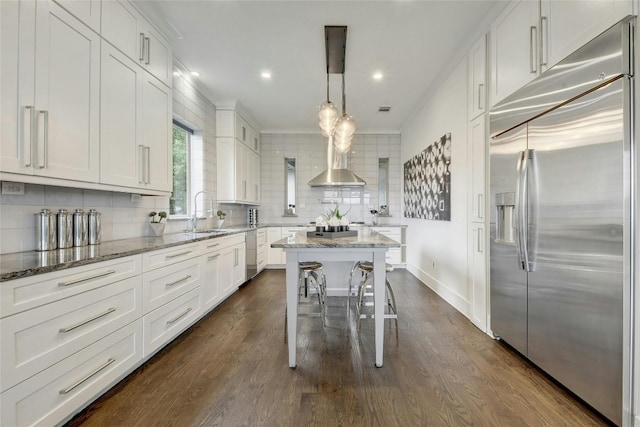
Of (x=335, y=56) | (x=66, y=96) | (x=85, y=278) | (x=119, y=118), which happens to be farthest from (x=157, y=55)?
(x=85, y=278)

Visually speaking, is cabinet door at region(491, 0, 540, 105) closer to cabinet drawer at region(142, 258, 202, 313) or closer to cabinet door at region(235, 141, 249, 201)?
cabinet drawer at region(142, 258, 202, 313)

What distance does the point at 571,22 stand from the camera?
174 centimetres

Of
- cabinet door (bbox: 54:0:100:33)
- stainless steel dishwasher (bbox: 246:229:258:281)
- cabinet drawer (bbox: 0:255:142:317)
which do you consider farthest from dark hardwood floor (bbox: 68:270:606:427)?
cabinet door (bbox: 54:0:100:33)

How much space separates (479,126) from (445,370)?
2.21 m

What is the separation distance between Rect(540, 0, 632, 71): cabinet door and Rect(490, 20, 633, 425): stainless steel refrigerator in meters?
0.07

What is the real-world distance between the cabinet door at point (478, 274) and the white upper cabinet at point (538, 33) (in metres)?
1.25

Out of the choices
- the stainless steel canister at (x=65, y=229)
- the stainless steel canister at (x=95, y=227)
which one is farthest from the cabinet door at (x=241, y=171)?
the stainless steel canister at (x=65, y=229)

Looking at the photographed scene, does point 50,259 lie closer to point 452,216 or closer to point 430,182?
point 452,216

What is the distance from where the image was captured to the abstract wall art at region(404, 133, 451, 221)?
376 centimetres

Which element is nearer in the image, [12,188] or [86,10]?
[12,188]

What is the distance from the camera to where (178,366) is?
85.7 inches

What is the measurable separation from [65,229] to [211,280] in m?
1.51

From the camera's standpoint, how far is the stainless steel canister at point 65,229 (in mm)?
1951

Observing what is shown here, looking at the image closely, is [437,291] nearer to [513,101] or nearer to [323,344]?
[323,344]
